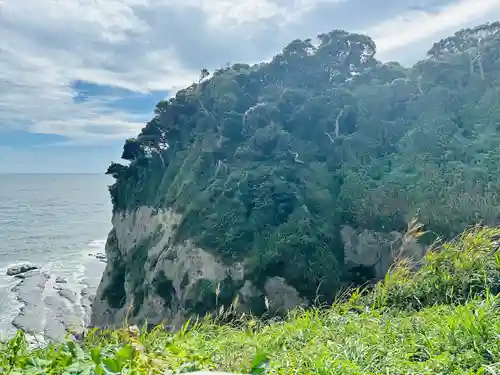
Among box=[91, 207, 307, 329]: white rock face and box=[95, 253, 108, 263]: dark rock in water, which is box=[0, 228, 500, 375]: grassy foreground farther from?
box=[95, 253, 108, 263]: dark rock in water

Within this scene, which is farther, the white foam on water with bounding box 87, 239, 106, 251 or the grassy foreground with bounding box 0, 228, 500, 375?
the white foam on water with bounding box 87, 239, 106, 251

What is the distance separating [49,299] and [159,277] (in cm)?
1854

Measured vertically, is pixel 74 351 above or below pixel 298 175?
below

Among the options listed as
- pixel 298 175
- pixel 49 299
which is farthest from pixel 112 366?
pixel 49 299

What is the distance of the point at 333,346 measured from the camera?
2820mm

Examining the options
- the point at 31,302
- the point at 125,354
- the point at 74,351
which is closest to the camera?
the point at 125,354

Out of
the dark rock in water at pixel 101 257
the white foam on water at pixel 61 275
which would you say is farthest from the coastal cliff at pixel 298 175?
the dark rock in water at pixel 101 257

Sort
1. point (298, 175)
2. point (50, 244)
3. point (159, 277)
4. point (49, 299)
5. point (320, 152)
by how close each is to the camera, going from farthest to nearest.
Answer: point (50, 244) < point (49, 299) < point (320, 152) < point (298, 175) < point (159, 277)

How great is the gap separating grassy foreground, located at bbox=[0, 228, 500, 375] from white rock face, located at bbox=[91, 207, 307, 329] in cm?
1111

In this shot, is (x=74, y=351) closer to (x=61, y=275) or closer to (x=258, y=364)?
(x=258, y=364)

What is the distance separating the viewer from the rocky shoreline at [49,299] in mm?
29953

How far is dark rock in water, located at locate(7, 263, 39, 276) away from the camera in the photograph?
42394 millimetres

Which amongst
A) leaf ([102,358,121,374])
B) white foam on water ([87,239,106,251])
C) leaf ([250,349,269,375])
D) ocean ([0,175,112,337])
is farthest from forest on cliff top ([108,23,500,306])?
white foam on water ([87,239,106,251])

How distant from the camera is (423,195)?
1975 cm
